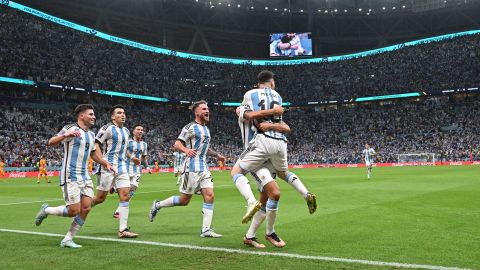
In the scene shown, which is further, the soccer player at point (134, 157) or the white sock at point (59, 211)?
the soccer player at point (134, 157)

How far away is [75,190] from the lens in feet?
24.7

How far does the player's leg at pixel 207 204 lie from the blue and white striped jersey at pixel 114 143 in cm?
181

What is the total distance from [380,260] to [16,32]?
56.0 m

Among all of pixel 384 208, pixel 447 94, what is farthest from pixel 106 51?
pixel 384 208

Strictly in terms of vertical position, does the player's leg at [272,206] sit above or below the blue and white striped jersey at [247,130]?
below

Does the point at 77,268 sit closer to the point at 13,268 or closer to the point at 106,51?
the point at 13,268

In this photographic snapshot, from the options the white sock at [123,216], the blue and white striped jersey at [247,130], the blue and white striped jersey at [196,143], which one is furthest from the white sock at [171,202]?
the blue and white striped jersey at [247,130]

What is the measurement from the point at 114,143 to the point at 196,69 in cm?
6609

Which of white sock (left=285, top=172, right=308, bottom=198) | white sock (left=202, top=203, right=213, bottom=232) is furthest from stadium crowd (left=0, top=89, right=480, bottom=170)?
white sock (left=285, top=172, right=308, bottom=198)

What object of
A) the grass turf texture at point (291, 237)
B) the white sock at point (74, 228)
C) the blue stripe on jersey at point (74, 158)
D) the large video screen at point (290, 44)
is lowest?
the grass turf texture at point (291, 237)

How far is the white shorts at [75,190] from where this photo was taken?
746 centimetres

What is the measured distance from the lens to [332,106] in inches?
3002

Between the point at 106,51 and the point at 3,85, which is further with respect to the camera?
the point at 106,51

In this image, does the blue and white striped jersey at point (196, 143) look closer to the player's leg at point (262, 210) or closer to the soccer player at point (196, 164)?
the soccer player at point (196, 164)
